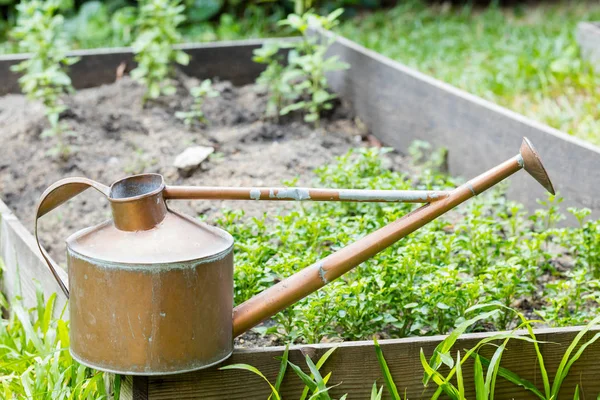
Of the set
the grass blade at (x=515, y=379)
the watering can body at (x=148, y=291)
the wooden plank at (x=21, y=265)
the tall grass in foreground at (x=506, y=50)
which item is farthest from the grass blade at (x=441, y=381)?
the tall grass in foreground at (x=506, y=50)

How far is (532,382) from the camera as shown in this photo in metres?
1.91

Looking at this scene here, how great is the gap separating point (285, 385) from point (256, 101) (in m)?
2.80

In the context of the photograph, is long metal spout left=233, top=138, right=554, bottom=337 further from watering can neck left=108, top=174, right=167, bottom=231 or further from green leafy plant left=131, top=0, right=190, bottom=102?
green leafy plant left=131, top=0, right=190, bottom=102

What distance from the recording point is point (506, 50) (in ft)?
17.8

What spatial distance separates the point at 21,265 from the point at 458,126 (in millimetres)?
1854

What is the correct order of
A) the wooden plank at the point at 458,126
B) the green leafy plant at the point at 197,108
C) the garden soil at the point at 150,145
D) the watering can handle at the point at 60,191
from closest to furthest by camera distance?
the watering can handle at the point at 60,191 < the wooden plank at the point at 458,126 < the garden soil at the point at 150,145 < the green leafy plant at the point at 197,108

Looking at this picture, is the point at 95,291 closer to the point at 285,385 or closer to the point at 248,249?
the point at 285,385

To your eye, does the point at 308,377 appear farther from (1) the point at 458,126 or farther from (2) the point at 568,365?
(1) the point at 458,126

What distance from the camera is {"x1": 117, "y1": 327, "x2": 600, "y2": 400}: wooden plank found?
1773 millimetres

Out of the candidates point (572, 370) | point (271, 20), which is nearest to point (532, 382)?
point (572, 370)

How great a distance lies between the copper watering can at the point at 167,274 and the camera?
1625mm

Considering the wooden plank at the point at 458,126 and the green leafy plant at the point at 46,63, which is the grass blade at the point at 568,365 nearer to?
the wooden plank at the point at 458,126

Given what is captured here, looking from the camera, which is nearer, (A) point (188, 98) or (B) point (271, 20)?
(A) point (188, 98)

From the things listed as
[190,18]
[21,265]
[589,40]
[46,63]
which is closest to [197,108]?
[46,63]
